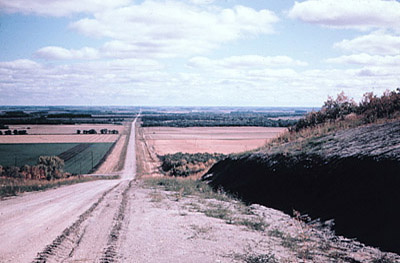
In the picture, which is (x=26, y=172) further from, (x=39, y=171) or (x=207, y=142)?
(x=207, y=142)

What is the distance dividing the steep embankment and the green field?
4494cm

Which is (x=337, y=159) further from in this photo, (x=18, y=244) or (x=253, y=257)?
(x=18, y=244)

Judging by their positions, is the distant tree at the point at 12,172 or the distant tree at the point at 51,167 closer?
the distant tree at the point at 12,172

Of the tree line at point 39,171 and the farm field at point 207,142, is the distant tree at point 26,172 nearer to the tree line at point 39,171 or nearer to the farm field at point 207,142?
the tree line at point 39,171

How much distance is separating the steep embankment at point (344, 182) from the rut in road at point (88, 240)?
18.7 feet

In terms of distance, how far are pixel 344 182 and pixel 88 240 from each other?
293 inches

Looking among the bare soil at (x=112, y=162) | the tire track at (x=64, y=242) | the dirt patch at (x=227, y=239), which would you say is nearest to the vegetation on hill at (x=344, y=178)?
the dirt patch at (x=227, y=239)

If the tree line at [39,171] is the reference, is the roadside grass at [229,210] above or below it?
above

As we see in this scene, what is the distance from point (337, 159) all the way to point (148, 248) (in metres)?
7.05

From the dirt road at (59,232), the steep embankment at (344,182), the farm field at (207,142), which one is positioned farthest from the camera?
the farm field at (207,142)

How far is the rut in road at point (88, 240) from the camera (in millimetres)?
6371

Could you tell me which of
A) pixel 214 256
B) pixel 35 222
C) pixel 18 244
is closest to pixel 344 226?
pixel 214 256

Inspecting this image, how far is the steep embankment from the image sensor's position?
793cm

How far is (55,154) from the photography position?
6800 cm
